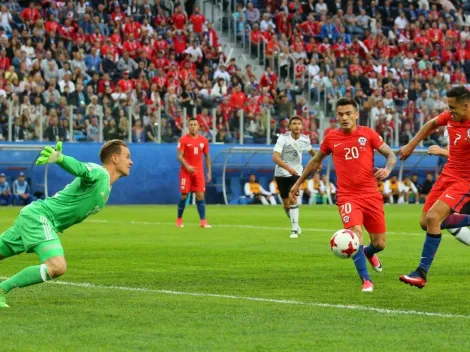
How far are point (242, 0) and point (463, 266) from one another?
29570 mm

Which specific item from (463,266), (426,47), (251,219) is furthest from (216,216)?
(426,47)

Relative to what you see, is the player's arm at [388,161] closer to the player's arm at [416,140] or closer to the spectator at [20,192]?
the player's arm at [416,140]

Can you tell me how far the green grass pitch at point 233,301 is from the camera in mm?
8250

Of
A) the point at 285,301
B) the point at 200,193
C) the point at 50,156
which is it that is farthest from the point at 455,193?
the point at 200,193

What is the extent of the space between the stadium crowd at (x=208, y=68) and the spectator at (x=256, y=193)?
175 cm

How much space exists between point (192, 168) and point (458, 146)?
1289 cm

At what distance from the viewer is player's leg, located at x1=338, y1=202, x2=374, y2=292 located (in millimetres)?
11734

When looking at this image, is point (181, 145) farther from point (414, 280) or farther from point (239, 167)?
point (414, 280)

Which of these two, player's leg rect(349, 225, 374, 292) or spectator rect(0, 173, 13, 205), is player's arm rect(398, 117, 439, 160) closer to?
player's leg rect(349, 225, 374, 292)

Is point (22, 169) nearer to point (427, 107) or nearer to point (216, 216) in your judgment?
point (216, 216)

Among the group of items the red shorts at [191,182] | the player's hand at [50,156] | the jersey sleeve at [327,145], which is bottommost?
the red shorts at [191,182]

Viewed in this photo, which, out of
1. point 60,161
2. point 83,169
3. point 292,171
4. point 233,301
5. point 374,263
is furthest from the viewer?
point 292,171

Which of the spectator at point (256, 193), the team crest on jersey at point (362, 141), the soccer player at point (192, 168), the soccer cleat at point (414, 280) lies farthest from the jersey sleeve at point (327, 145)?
the spectator at point (256, 193)

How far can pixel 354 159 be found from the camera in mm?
12758
